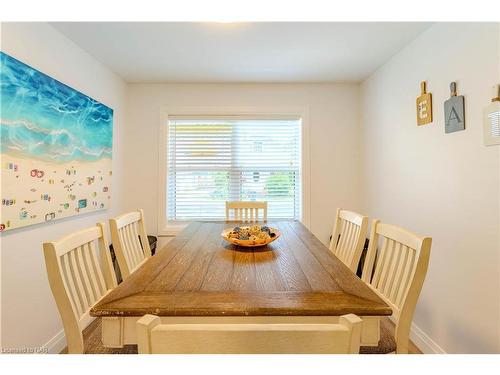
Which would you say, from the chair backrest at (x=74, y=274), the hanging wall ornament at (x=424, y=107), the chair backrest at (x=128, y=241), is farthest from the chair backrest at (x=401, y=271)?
the chair backrest at (x=128, y=241)

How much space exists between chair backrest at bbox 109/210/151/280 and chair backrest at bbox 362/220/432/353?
1.36 m

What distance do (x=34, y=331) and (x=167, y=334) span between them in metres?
1.89

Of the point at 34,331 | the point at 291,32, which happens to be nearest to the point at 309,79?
the point at 291,32

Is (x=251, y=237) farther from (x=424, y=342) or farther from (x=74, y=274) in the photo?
(x=424, y=342)

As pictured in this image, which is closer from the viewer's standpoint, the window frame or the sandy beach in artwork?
the sandy beach in artwork

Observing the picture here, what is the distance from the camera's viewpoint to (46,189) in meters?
1.60

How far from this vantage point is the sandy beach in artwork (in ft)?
4.42

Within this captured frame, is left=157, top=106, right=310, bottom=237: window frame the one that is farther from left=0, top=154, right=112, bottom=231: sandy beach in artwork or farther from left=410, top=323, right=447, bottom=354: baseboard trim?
left=410, top=323, right=447, bottom=354: baseboard trim

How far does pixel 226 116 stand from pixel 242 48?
2.84 ft

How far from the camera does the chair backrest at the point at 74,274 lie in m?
0.84

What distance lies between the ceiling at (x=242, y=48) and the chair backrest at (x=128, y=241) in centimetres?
139

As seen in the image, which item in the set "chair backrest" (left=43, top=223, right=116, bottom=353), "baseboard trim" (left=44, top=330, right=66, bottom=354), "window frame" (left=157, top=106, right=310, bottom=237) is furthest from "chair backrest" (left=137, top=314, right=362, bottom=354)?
"window frame" (left=157, top=106, right=310, bottom=237)
